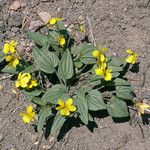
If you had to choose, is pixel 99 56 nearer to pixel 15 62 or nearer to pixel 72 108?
pixel 72 108

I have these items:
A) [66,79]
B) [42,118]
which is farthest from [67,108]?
[66,79]

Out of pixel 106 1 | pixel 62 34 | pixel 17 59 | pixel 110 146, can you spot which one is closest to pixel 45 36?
pixel 62 34

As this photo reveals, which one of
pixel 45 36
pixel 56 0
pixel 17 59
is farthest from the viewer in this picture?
pixel 56 0

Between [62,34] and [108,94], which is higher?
[62,34]

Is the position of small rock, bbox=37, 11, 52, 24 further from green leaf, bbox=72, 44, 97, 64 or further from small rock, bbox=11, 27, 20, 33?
green leaf, bbox=72, 44, 97, 64

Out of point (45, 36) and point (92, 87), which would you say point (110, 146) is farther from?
point (45, 36)

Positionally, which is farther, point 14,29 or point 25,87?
point 14,29

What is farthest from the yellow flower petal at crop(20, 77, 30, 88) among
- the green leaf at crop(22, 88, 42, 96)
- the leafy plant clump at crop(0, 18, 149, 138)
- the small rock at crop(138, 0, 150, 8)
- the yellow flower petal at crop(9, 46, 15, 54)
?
the small rock at crop(138, 0, 150, 8)
